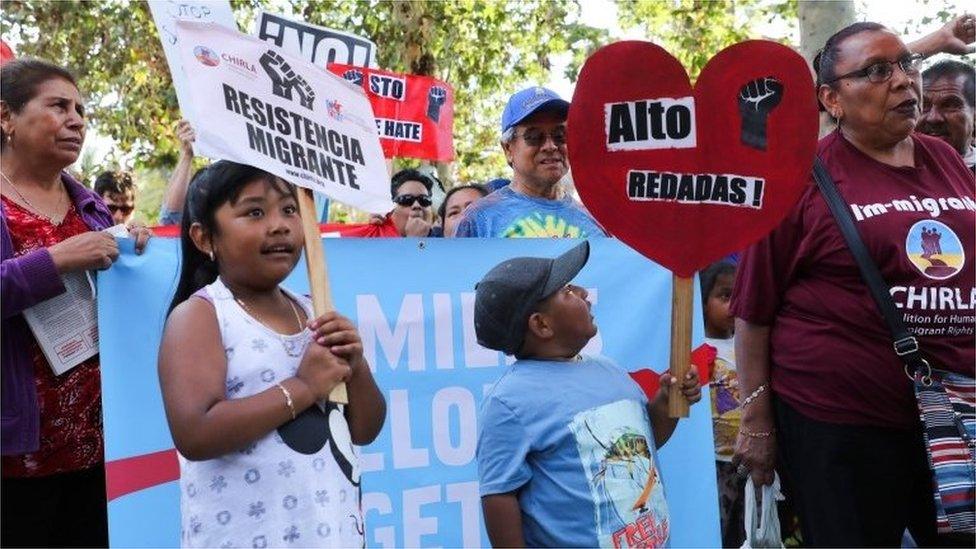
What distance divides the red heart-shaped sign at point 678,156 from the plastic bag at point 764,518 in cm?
92

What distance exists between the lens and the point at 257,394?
8.63 ft

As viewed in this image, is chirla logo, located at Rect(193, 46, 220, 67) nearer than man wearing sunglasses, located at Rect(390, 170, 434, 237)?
Yes

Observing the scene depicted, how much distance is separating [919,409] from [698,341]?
120 centimetres

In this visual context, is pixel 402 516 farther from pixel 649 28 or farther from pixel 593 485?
pixel 649 28

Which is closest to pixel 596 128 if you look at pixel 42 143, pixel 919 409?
pixel 919 409

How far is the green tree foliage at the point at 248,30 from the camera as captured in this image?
14.9 metres

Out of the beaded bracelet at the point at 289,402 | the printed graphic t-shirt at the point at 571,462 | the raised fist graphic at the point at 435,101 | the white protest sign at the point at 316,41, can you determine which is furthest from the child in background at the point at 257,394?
the raised fist graphic at the point at 435,101

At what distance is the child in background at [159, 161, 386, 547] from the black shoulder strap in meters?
1.44

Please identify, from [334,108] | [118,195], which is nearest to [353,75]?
[118,195]

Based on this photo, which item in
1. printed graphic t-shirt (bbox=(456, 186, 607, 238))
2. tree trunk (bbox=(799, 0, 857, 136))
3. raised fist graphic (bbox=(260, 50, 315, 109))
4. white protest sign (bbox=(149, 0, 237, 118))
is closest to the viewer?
raised fist graphic (bbox=(260, 50, 315, 109))

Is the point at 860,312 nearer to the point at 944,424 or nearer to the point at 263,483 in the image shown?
the point at 944,424

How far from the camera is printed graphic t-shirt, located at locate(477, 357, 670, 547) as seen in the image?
2980 mm

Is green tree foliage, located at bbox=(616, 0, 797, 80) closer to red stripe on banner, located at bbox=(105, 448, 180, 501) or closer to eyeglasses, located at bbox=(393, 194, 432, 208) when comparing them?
eyeglasses, located at bbox=(393, 194, 432, 208)

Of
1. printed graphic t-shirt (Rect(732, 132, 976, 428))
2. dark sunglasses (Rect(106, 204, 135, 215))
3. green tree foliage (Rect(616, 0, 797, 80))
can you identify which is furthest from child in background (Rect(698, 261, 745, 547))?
green tree foliage (Rect(616, 0, 797, 80))
